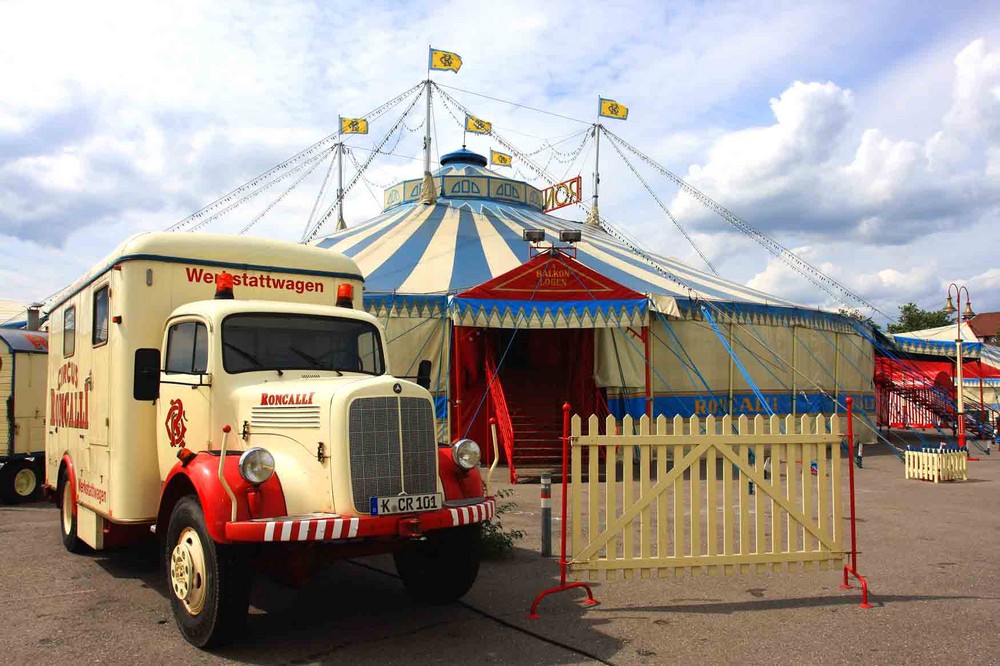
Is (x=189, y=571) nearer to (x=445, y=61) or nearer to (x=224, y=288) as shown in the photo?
(x=224, y=288)

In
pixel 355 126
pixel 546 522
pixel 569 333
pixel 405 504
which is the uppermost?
pixel 355 126

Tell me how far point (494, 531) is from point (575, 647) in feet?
8.54

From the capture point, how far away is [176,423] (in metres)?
6.09

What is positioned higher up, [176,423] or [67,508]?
[176,423]

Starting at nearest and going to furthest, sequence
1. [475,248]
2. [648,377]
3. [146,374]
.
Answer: [146,374] → [648,377] → [475,248]

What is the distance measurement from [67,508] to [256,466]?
4.46 m

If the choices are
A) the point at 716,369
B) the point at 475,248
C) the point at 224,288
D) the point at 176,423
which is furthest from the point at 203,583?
the point at 475,248

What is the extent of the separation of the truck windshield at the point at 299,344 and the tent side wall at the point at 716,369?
10.1 m

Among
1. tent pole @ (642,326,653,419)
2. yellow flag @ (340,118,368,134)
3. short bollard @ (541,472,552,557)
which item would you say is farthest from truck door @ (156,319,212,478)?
yellow flag @ (340,118,368,134)

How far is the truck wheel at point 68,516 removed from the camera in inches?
312

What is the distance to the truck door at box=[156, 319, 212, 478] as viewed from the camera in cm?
582

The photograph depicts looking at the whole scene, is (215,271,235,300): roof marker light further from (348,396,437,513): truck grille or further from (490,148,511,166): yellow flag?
(490,148,511,166): yellow flag

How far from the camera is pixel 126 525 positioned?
21.5 feet

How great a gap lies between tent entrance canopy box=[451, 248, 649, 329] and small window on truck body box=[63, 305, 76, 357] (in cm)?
681
